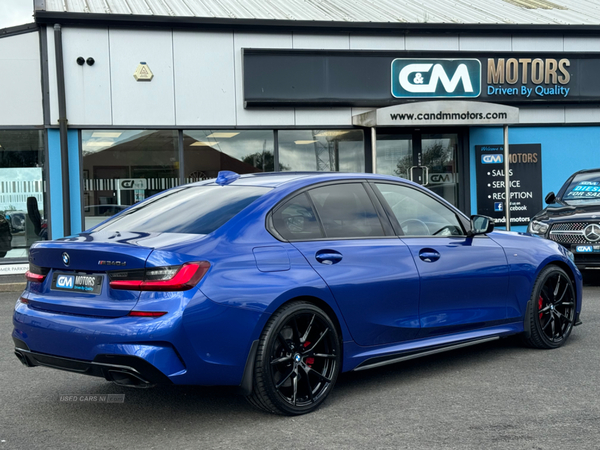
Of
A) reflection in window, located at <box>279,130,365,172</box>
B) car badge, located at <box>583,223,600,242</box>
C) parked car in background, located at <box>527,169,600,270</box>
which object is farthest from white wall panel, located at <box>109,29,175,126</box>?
car badge, located at <box>583,223,600,242</box>

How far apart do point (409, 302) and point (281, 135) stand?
410 inches

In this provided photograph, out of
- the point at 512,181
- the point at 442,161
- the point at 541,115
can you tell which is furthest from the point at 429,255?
the point at 541,115

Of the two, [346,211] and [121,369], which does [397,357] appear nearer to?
[346,211]

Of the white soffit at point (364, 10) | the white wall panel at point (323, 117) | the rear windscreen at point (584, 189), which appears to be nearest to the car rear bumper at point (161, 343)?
the rear windscreen at point (584, 189)

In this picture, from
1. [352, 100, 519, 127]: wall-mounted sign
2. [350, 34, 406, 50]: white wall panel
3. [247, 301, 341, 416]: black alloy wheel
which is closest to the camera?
[247, 301, 341, 416]: black alloy wheel

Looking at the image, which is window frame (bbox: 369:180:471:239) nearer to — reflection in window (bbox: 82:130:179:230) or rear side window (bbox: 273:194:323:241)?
rear side window (bbox: 273:194:323:241)

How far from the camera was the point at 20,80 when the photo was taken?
13.6 meters

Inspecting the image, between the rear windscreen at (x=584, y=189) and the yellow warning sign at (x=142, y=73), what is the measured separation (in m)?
8.05

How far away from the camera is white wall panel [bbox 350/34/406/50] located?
49.9 ft

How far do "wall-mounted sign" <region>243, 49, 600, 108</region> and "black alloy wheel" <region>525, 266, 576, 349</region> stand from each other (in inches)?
370

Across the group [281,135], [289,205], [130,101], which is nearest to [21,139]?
[130,101]

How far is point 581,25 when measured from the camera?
16031mm

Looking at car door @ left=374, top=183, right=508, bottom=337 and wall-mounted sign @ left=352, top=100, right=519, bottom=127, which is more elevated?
wall-mounted sign @ left=352, top=100, right=519, bottom=127

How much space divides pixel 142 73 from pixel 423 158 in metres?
Answer: 6.32
